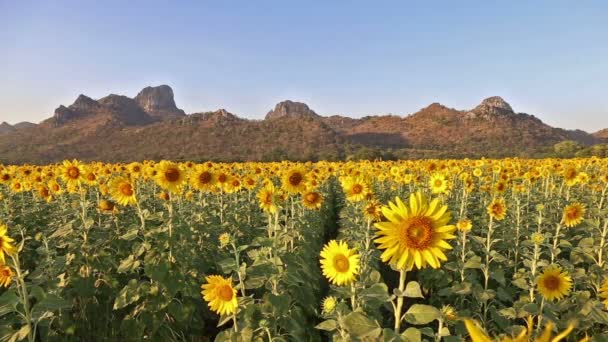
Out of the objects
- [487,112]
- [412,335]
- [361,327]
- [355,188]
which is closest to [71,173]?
[355,188]

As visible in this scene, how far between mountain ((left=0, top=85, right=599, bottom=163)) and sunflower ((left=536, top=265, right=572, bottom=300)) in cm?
6455

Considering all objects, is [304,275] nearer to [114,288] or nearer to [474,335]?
[114,288]

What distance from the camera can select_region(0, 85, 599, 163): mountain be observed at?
79.1m

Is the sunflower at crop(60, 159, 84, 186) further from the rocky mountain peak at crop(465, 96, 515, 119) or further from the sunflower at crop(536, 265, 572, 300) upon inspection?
the rocky mountain peak at crop(465, 96, 515, 119)

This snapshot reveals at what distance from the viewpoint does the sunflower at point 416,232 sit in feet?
8.54

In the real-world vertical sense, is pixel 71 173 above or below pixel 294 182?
above

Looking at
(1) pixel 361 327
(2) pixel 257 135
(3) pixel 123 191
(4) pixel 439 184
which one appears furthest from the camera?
(2) pixel 257 135

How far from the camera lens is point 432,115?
369 ft

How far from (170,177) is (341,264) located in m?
3.85

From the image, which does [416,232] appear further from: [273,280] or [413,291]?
[273,280]

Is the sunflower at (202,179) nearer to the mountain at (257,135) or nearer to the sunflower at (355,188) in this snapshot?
the sunflower at (355,188)

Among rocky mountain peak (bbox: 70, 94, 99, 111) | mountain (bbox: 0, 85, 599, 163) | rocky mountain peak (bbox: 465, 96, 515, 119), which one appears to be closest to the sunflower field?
mountain (bbox: 0, 85, 599, 163)

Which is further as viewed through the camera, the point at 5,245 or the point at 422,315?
the point at 5,245

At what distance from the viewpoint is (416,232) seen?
8.54ft
